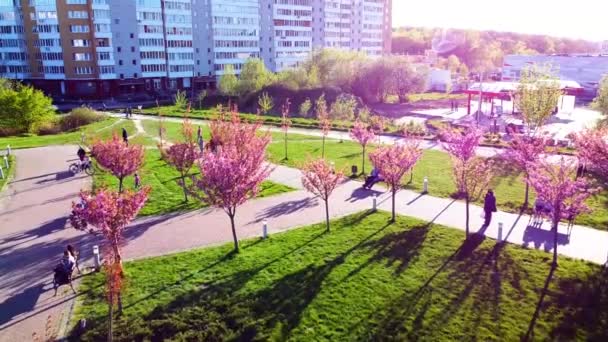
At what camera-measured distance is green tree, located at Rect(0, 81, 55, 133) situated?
45.8m

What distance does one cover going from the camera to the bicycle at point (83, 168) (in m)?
27.5

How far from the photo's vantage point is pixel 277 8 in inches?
3962

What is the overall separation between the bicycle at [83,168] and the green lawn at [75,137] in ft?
18.6

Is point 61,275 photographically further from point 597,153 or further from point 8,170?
point 8,170

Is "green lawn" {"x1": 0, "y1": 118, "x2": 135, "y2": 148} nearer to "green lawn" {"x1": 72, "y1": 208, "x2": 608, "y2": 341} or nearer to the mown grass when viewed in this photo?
the mown grass

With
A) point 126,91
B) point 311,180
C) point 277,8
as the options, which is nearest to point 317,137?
point 311,180

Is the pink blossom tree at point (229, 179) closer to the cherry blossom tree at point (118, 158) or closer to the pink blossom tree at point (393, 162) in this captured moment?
the pink blossom tree at point (393, 162)

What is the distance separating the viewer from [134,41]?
263 feet

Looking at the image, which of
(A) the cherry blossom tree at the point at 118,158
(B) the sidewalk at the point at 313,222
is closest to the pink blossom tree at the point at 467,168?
(B) the sidewalk at the point at 313,222

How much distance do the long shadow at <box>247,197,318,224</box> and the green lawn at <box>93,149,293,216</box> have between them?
1.82 m

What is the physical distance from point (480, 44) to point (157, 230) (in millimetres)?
131635

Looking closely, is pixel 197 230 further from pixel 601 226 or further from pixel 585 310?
pixel 601 226

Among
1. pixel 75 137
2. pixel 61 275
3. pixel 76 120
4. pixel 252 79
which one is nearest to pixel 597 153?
pixel 61 275

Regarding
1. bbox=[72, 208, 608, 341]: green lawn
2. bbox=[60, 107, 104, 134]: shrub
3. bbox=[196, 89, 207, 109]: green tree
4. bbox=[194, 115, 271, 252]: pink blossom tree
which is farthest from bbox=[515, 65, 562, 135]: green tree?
bbox=[196, 89, 207, 109]: green tree
